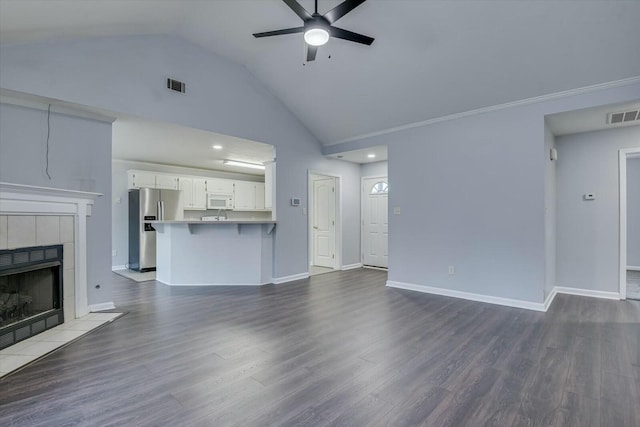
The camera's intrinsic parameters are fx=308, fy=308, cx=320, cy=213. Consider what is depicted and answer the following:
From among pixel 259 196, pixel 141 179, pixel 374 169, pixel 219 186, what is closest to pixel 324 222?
pixel 374 169

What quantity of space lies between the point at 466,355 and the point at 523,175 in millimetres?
2537

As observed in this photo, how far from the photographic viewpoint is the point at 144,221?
631 centimetres

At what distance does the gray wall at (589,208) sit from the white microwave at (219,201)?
6.92 metres

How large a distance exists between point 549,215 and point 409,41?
3004mm

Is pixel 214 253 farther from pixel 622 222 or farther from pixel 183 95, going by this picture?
pixel 622 222

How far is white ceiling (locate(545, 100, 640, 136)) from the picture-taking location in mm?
3618

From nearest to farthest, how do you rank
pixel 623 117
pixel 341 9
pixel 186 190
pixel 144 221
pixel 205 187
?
pixel 341 9 → pixel 623 117 → pixel 144 221 → pixel 186 190 → pixel 205 187

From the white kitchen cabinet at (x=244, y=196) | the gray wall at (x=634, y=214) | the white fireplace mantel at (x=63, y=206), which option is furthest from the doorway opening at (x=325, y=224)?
the gray wall at (x=634, y=214)

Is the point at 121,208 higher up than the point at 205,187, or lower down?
lower down

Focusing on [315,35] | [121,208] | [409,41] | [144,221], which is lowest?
[144,221]

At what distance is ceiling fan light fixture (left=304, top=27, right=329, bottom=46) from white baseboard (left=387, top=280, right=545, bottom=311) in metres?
3.75

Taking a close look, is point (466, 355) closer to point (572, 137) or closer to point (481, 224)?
point (481, 224)

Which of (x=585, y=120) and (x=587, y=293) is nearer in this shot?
(x=585, y=120)

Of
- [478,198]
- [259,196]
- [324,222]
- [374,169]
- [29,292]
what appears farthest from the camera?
[259,196]
